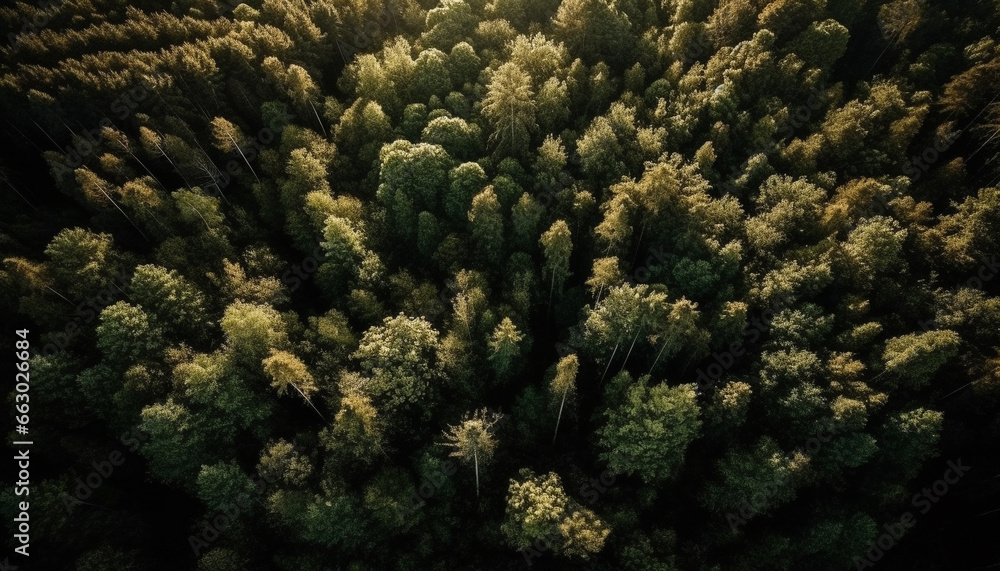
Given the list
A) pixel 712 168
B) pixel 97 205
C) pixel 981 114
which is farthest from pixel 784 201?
pixel 97 205

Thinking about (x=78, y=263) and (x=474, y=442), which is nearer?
(x=474, y=442)

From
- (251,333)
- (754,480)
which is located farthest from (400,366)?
(754,480)

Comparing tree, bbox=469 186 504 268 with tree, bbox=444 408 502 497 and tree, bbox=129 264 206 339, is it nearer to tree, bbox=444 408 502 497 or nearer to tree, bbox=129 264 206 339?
tree, bbox=444 408 502 497

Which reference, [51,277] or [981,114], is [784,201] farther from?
[51,277]

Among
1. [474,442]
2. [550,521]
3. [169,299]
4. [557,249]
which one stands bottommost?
[550,521]

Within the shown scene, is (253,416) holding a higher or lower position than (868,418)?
higher

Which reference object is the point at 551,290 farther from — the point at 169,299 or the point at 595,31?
the point at 169,299
